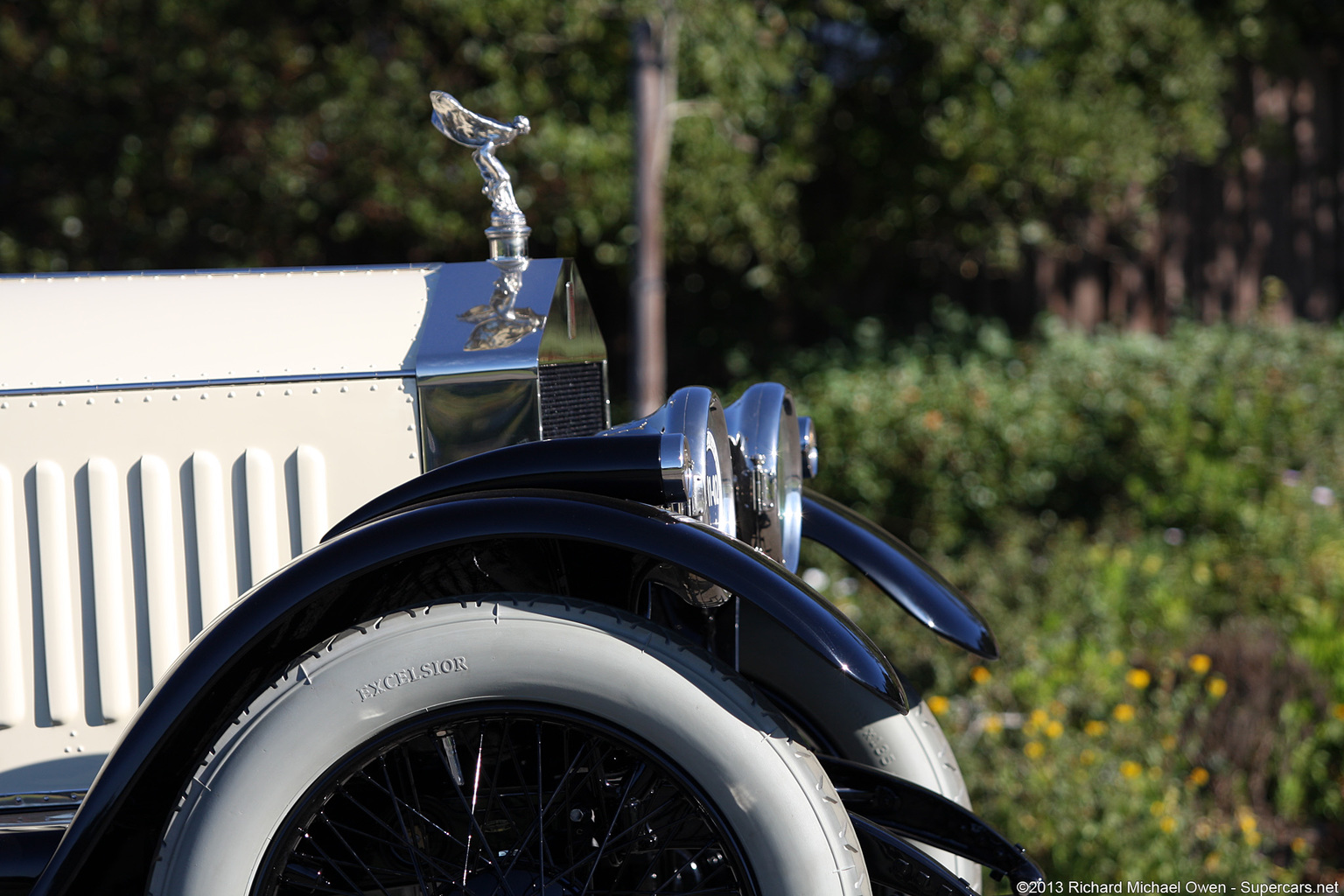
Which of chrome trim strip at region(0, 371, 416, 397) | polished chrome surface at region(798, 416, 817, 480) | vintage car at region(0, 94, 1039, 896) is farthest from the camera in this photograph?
polished chrome surface at region(798, 416, 817, 480)

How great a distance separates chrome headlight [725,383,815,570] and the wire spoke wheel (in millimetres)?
543

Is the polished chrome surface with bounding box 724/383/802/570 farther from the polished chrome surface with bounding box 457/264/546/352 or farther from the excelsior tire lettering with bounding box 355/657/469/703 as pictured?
the excelsior tire lettering with bounding box 355/657/469/703

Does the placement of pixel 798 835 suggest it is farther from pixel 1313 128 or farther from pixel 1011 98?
pixel 1313 128

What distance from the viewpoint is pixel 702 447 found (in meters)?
1.54

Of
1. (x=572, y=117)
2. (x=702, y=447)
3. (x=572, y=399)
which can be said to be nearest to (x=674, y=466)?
(x=702, y=447)

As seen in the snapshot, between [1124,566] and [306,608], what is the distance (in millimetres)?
3367

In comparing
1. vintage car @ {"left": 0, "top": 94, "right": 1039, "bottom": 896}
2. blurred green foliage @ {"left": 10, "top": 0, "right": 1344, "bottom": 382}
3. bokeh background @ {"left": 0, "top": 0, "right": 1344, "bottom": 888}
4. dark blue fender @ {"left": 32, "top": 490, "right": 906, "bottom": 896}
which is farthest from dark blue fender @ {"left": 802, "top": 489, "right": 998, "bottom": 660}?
blurred green foliage @ {"left": 10, "top": 0, "right": 1344, "bottom": 382}

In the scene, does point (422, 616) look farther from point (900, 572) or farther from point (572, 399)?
point (900, 572)

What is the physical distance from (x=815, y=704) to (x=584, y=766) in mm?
633

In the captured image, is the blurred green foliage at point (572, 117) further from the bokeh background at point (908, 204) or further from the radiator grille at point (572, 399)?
the radiator grille at point (572, 399)

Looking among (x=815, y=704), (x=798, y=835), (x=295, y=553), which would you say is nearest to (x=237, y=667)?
(x=295, y=553)

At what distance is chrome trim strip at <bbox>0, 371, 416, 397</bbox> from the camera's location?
5.56 ft

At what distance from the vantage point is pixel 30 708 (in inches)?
68.9

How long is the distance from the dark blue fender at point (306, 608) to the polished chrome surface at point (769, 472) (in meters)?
0.54
